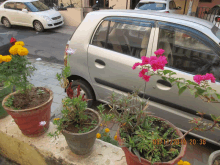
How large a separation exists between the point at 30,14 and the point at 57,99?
788 centimetres

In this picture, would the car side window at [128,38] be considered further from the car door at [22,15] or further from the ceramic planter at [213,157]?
the car door at [22,15]

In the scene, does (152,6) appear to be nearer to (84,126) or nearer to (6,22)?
(6,22)

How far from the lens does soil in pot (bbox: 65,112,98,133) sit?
1.70 meters

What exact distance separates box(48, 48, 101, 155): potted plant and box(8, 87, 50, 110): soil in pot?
409mm

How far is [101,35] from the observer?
9.13 ft

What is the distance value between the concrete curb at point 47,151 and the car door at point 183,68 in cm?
102

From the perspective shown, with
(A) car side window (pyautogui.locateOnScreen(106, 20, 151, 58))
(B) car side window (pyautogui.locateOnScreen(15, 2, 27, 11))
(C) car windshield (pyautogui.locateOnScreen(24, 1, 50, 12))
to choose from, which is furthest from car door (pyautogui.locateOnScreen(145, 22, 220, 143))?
(B) car side window (pyautogui.locateOnScreen(15, 2, 27, 11))

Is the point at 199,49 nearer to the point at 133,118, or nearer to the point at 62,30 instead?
the point at 133,118

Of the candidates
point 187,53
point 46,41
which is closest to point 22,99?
point 187,53

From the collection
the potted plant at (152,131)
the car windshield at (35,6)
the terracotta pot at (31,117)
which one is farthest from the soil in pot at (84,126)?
the car windshield at (35,6)

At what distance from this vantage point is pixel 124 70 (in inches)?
101

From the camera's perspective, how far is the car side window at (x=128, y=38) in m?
2.50

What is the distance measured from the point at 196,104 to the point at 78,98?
1577mm

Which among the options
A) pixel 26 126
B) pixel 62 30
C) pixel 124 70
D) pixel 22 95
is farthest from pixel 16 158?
pixel 62 30
